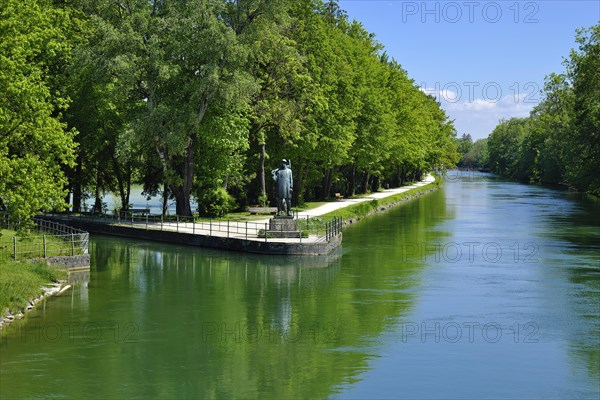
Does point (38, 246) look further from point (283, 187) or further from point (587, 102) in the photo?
point (587, 102)

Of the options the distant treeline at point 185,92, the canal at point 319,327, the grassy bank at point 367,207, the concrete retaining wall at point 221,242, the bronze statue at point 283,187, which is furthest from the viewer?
the grassy bank at point 367,207

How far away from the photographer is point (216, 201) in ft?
179

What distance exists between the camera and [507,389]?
2042 centimetres

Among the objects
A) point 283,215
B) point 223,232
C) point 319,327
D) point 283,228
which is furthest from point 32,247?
point 319,327

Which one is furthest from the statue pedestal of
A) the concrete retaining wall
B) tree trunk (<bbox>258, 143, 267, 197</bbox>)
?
tree trunk (<bbox>258, 143, 267, 197</bbox>)

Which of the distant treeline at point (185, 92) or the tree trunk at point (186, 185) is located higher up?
the distant treeline at point (185, 92)

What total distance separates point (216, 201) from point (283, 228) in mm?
11449

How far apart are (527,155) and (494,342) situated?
143951 millimetres

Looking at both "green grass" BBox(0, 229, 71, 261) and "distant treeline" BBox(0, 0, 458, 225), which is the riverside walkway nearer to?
"distant treeline" BBox(0, 0, 458, 225)

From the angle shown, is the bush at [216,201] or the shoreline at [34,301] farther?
the bush at [216,201]

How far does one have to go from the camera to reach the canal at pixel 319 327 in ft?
67.9

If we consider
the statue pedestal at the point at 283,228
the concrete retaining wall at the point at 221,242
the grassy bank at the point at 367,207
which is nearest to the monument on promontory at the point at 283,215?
the statue pedestal at the point at 283,228

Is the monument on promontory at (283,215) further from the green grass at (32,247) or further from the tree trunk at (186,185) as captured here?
the green grass at (32,247)

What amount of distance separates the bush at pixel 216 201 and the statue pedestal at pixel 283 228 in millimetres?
10944
